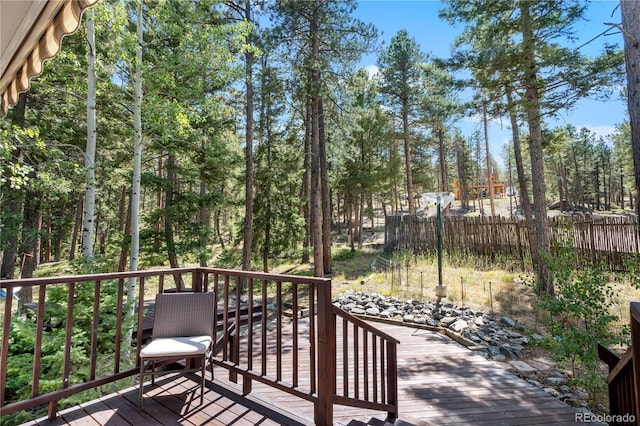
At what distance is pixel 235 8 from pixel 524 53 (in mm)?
6916

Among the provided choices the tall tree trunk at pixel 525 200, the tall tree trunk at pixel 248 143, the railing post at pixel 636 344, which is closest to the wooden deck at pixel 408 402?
the railing post at pixel 636 344

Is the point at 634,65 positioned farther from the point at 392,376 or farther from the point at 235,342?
the point at 235,342

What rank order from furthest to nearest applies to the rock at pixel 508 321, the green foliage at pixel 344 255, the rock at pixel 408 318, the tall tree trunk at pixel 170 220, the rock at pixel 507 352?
the green foliage at pixel 344 255
the tall tree trunk at pixel 170 220
the rock at pixel 408 318
the rock at pixel 508 321
the rock at pixel 507 352

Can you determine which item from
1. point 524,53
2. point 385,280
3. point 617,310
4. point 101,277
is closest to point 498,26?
point 524,53

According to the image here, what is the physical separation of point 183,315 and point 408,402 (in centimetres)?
245

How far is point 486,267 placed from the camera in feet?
29.9

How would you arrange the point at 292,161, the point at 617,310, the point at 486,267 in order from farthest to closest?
the point at 292,161
the point at 486,267
the point at 617,310

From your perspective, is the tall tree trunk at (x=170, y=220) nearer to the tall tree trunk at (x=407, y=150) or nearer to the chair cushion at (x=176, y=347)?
the chair cushion at (x=176, y=347)

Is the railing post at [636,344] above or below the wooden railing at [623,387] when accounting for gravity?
above

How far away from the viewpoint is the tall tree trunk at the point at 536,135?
6.03 metres

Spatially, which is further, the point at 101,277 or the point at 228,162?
the point at 228,162

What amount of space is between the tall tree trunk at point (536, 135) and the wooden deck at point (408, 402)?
335 centimetres

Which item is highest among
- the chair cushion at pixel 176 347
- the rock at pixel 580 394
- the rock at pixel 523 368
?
the chair cushion at pixel 176 347

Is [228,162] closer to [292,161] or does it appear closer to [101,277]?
[292,161]
